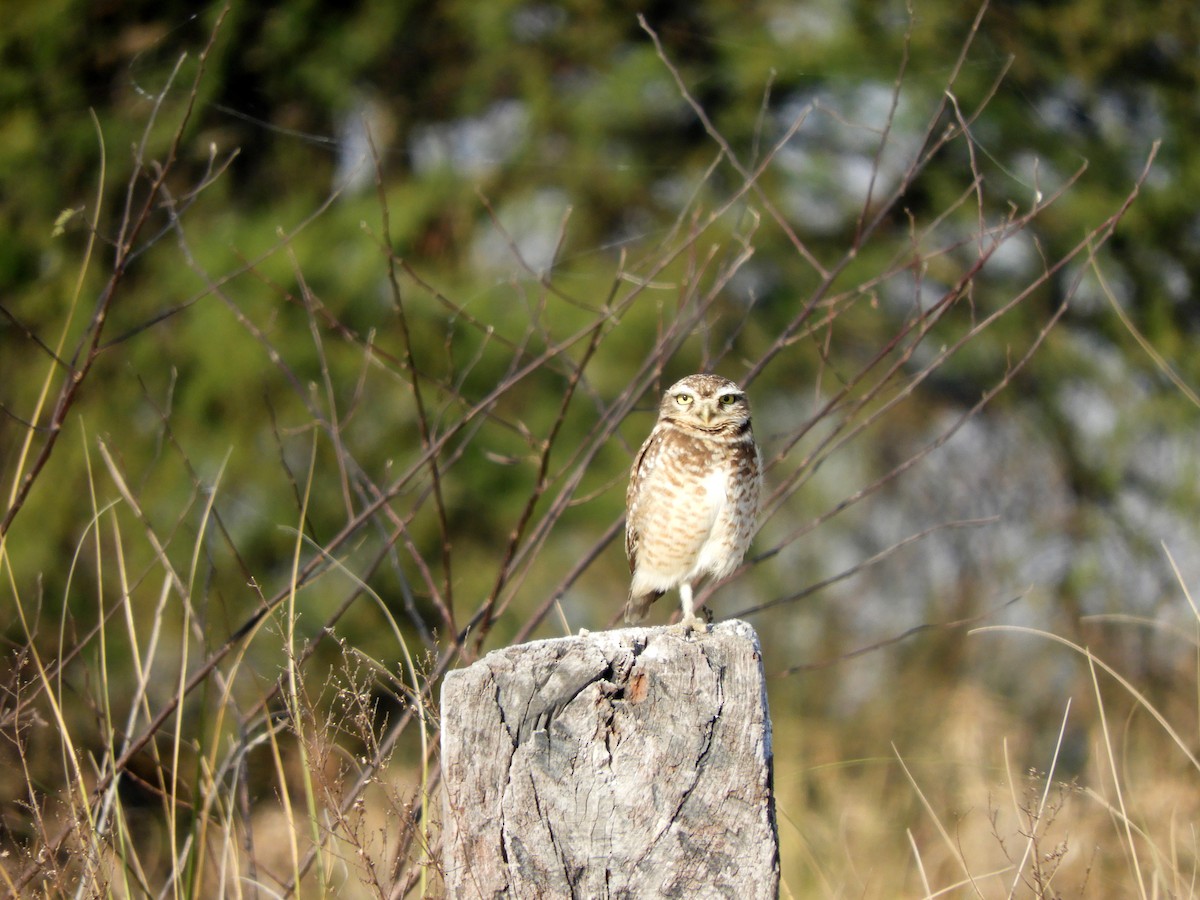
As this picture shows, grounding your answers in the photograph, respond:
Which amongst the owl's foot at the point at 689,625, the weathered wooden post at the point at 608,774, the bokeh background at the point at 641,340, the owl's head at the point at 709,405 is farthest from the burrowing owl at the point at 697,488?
the bokeh background at the point at 641,340

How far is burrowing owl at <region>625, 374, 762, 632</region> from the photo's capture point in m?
3.75

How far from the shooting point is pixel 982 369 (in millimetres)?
9367

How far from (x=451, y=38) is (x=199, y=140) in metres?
1.88

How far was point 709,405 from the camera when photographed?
377 centimetres

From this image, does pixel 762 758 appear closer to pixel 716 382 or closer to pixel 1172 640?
pixel 716 382

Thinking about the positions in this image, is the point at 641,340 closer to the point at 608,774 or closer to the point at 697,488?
the point at 697,488

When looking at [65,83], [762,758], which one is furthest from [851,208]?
[762,758]

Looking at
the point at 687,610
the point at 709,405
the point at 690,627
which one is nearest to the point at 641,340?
the point at 709,405

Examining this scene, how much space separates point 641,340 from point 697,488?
161 inches

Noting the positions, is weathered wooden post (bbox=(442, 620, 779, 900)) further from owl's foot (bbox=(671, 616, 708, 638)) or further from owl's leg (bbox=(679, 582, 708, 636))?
owl's leg (bbox=(679, 582, 708, 636))

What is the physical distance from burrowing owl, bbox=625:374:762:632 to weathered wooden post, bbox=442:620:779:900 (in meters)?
1.66

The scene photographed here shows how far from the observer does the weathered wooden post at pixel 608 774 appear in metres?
1.93

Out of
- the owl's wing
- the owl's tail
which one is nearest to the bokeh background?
the owl's tail

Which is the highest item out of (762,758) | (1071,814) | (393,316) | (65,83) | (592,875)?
(65,83)
